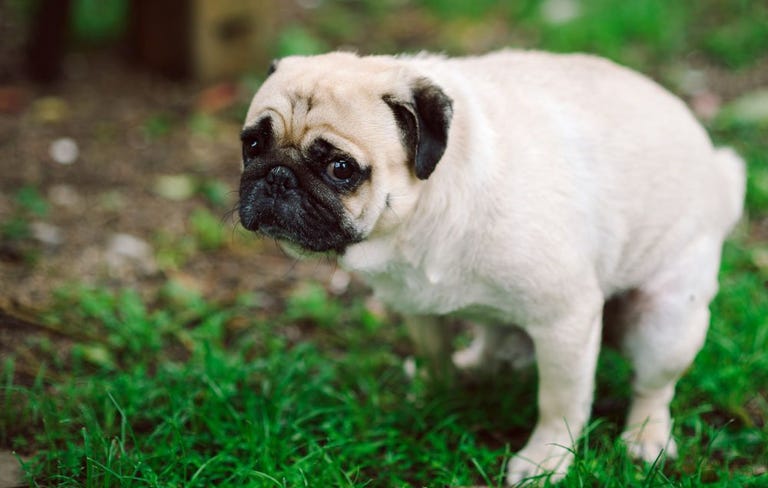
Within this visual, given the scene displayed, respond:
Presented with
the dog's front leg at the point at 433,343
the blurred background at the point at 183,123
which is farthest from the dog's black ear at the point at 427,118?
the blurred background at the point at 183,123

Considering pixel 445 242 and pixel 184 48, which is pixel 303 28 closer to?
pixel 184 48

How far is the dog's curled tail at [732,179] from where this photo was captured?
351 cm

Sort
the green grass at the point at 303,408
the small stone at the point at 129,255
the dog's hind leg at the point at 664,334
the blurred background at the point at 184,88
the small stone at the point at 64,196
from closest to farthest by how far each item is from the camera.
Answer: the green grass at the point at 303,408, the dog's hind leg at the point at 664,334, the small stone at the point at 129,255, the blurred background at the point at 184,88, the small stone at the point at 64,196

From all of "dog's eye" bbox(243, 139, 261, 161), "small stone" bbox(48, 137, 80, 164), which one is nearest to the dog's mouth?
"dog's eye" bbox(243, 139, 261, 161)

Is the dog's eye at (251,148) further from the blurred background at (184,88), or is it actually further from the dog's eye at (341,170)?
the blurred background at (184,88)

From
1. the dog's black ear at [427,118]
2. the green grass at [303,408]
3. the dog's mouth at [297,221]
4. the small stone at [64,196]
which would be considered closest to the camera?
the dog's black ear at [427,118]

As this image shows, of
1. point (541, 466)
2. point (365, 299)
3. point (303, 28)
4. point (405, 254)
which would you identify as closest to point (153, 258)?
point (365, 299)

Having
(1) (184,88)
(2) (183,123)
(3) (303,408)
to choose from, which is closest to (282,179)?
(3) (303,408)

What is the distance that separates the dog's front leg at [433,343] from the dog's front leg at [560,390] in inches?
19.2

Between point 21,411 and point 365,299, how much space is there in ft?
5.59

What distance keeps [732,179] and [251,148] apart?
1973 millimetres

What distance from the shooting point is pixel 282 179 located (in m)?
2.71

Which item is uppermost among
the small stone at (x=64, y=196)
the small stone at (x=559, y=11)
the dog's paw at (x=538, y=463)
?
the small stone at (x=559, y=11)

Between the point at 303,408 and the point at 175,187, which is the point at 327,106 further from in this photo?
the point at 175,187
